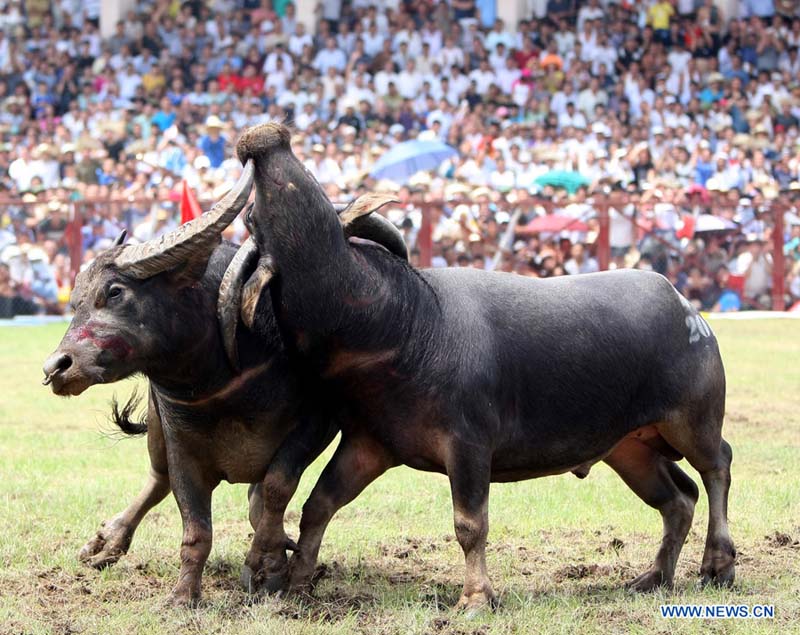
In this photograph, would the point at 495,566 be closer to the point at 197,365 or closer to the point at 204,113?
the point at 197,365

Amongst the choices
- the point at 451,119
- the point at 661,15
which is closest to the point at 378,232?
the point at 451,119

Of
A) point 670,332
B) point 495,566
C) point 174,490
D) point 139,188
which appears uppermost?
point 670,332

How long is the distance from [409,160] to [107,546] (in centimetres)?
1504

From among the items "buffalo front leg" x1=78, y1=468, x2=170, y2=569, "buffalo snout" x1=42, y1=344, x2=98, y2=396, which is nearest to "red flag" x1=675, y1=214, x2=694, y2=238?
"buffalo front leg" x1=78, y1=468, x2=170, y2=569

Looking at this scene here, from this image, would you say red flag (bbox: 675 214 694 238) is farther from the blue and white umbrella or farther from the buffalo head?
the buffalo head

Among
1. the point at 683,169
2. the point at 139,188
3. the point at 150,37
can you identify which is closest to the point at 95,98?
the point at 150,37

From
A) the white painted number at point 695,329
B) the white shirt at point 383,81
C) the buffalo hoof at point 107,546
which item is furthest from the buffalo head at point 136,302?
the white shirt at point 383,81

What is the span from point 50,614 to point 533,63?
2096cm

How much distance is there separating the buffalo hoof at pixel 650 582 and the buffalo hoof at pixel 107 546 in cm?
250

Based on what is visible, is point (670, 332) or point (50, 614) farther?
point (670, 332)

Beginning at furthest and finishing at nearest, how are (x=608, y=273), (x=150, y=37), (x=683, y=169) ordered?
(x=150, y=37), (x=683, y=169), (x=608, y=273)

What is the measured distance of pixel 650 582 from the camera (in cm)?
627

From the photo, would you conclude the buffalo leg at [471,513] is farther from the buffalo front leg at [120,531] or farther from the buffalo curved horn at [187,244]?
the buffalo front leg at [120,531]

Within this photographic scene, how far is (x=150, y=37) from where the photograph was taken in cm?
2800
